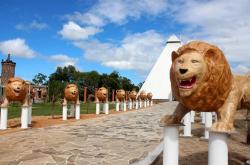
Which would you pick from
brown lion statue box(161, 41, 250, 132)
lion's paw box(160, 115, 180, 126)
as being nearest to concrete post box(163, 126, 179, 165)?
lion's paw box(160, 115, 180, 126)

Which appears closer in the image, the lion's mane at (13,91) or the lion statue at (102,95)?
the lion's mane at (13,91)

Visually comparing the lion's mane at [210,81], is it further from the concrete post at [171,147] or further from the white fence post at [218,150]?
the concrete post at [171,147]

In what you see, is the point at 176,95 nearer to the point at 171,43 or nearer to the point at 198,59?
the point at 198,59

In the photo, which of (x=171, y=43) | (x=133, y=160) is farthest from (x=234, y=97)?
(x=171, y=43)

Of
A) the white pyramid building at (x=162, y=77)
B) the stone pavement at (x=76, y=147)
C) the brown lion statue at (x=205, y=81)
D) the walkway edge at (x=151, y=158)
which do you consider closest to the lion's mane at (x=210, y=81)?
the brown lion statue at (x=205, y=81)

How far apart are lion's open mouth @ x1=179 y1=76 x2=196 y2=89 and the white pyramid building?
50108 mm

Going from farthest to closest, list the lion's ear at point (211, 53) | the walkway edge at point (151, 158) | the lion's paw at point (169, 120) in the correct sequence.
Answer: the walkway edge at point (151, 158) → the lion's paw at point (169, 120) → the lion's ear at point (211, 53)

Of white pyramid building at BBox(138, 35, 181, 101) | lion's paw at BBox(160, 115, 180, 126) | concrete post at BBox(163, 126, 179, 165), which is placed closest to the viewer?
concrete post at BBox(163, 126, 179, 165)

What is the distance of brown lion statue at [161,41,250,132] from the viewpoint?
16.4ft

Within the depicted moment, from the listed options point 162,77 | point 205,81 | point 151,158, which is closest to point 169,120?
point 205,81

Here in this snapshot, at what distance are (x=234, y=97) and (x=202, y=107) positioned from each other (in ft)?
2.10

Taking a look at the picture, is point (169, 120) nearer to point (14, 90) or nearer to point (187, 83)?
point (187, 83)

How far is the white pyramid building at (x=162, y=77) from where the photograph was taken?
56591mm

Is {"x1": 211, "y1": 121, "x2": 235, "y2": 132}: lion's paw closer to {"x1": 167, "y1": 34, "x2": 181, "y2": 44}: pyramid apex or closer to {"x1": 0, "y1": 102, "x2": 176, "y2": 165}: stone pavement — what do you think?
{"x1": 0, "y1": 102, "x2": 176, "y2": 165}: stone pavement
